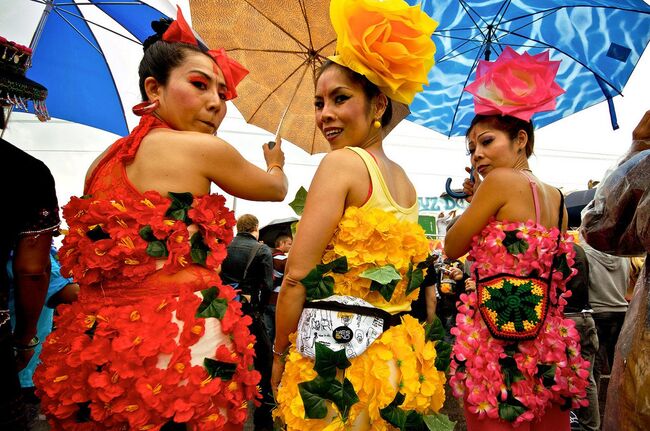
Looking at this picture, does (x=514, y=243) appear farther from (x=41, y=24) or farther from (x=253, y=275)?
(x=41, y=24)

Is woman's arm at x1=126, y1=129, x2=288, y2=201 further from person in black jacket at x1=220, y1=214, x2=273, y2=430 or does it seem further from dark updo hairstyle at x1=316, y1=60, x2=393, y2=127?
person in black jacket at x1=220, y1=214, x2=273, y2=430

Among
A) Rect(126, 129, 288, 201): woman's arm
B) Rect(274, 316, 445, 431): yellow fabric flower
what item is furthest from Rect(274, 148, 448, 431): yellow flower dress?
Rect(126, 129, 288, 201): woman's arm

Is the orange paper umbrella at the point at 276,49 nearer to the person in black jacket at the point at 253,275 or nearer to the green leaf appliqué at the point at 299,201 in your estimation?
the green leaf appliqué at the point at 299,201

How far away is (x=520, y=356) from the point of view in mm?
2102

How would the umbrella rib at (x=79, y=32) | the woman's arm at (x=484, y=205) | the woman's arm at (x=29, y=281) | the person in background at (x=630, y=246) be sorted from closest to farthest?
the person in background at (x=630, y=246) < the woman's arm at (x=29, y=281) < the woman's arm at (x=484, y=205) < the umbrella rib at (x=79, y=32)

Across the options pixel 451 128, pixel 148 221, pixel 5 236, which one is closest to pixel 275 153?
pixel 148 221

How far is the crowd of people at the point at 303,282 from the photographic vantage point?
141cm

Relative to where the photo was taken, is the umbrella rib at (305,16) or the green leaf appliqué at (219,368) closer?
the green leaf appliqué at (219,368)

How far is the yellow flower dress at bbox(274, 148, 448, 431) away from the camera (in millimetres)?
1521

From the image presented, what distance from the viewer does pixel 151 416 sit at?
139 cm

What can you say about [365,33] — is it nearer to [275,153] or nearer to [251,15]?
[275,153]

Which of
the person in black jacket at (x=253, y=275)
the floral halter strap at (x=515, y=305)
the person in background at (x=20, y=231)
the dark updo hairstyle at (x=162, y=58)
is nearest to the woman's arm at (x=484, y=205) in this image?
the floral halter strap at (x=515, y=305)

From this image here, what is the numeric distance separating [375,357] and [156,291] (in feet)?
2.49

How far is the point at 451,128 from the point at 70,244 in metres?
4.30
